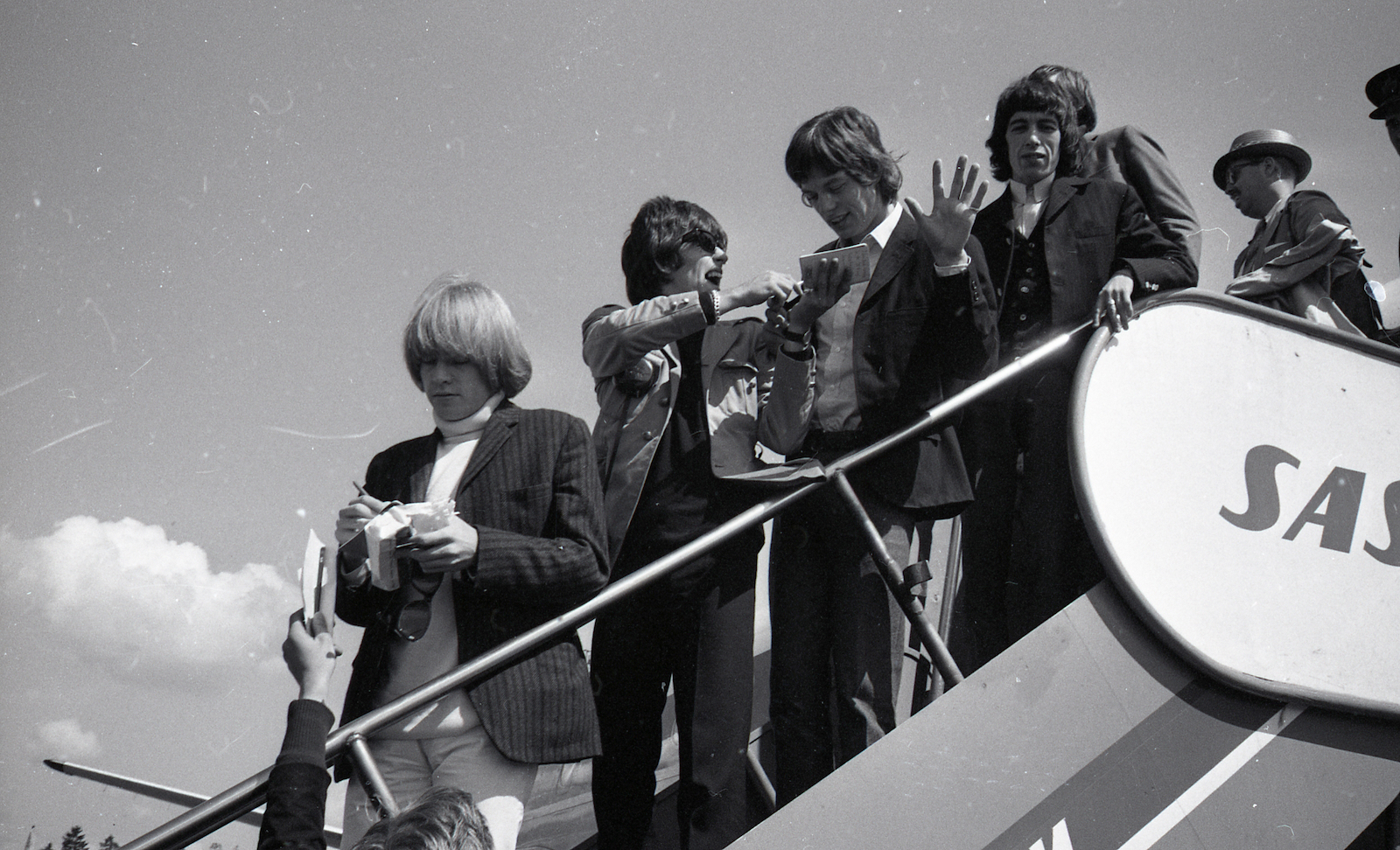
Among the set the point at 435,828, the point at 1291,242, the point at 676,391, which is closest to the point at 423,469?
the point at 676,391

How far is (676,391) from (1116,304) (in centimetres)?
103

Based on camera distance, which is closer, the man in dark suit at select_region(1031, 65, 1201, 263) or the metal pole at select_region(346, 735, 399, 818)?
the metal pole at select_region(346, 735, 399, 818)

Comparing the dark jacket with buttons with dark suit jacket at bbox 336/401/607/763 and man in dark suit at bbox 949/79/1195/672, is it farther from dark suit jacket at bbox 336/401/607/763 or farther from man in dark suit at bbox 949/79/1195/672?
dark suit jacket at bbox 336/401/607/763

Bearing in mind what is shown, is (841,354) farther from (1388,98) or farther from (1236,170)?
(1388,98)

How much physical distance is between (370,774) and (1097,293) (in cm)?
209

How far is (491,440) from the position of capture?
2436mm

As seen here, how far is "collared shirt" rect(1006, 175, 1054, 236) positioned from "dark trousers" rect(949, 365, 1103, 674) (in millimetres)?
488

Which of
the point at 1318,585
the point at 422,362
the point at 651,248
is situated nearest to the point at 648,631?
the point at 422,362

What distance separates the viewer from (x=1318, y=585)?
261 cm

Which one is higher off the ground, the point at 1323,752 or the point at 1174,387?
the point at 1174,387

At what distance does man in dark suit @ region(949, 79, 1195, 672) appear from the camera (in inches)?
109

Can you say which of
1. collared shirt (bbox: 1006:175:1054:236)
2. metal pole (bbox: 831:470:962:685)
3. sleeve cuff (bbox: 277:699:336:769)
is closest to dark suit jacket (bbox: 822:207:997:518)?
metal pole (bbox: 831:470:962:685)

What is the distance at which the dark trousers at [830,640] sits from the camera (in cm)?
246

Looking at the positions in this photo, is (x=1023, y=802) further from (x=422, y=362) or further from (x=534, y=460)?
(x=422, y=362)
